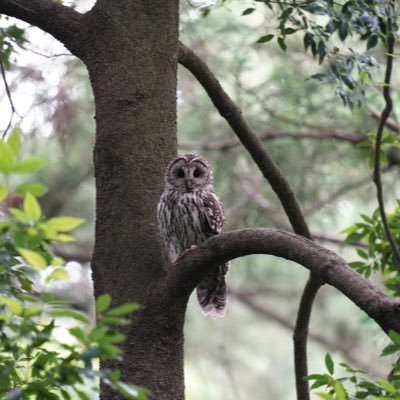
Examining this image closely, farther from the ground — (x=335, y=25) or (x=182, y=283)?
(x=335, y=25)

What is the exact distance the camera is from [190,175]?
410cm

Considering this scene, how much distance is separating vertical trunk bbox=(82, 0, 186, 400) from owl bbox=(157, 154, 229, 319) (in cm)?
79

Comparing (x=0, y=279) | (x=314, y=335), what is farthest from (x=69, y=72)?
(x=314, y=335)

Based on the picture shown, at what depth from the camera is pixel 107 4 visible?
302cm

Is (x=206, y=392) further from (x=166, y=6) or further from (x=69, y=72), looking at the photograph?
(x=166, y=6)

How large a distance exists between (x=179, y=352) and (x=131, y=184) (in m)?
0.55

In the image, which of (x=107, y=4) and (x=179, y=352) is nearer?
(x=179, y=352)

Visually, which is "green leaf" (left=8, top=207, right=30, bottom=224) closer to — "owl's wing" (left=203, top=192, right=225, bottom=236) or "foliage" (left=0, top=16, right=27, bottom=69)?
"foliage" (left=0, top=16, right=27, bottom=69)

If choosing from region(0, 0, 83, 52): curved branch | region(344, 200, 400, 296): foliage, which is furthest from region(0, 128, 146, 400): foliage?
region(344, 200, 400, 296): foliage

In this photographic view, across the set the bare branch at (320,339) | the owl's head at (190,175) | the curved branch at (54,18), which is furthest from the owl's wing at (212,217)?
the bare branch at (320,339)

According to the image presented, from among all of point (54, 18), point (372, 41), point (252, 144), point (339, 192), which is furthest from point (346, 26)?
point (339, 192)

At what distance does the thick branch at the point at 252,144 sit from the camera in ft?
10.7

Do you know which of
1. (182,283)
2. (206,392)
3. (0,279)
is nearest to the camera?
(0,279)

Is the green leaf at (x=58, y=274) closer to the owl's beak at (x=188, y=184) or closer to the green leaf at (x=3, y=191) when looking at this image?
the green leaf at (x=3, y=191)
